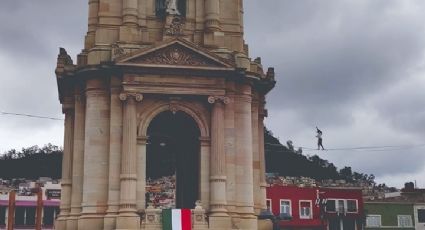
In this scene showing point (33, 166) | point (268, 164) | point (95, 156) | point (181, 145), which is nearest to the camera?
point (95, 156)

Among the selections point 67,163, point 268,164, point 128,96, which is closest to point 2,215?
point 268,164

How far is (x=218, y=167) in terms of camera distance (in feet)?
135

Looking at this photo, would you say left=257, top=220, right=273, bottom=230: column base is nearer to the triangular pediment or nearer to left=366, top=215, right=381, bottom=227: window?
the triangular pediment

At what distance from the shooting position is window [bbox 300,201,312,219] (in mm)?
82000

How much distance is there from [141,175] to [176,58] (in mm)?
6470

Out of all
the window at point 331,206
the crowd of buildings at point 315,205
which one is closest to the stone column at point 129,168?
the crowd of buildings at point 315,205

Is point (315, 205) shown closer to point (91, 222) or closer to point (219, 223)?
point (219, 223)

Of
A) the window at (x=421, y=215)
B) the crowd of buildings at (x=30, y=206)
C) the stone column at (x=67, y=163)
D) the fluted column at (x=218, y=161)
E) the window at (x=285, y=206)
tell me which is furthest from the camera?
the window at (x=421, y=215)

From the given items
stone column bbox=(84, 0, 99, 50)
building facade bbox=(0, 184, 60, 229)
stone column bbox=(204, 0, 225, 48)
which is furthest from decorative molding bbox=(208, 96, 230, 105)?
building facade bbox=(0, 184, 60, 229)

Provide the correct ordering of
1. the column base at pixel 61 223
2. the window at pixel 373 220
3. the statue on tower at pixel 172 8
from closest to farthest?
the column base at pixel 61 223 < the statue on tower at pixel 172 8 < the window at pixel 373 220

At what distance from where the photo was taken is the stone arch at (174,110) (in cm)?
4134

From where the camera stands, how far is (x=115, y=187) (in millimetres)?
40469

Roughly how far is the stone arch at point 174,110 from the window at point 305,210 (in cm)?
4218

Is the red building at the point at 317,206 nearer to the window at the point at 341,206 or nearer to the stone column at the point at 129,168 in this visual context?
the window at the point at 341,206
